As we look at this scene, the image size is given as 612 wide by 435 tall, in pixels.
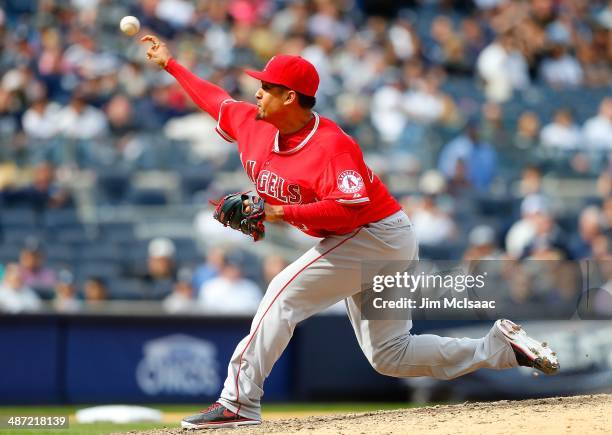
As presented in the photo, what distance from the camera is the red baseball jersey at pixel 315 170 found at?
529 cm

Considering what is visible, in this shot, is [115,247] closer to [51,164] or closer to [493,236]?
[51,164]

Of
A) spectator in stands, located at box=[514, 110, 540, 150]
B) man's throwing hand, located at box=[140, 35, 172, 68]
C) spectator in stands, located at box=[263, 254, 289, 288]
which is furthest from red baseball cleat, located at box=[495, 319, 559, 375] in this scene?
spectator in stands, located at box=[514, 110, 540, 150]

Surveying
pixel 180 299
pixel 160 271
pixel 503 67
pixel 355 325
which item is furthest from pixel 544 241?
pixel 355 325

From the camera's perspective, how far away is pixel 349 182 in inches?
208

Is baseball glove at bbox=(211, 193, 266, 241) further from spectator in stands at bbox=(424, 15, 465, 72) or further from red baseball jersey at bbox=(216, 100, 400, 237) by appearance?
spectator in stands at bbox=(424, 15, 465, 72)

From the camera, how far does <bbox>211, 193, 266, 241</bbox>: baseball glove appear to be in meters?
5.30

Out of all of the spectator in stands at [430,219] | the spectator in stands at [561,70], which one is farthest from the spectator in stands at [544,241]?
the spectator in stands at [561,70]

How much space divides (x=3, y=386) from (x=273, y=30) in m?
6.34

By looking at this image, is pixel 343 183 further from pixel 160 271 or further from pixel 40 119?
pixel 40 119

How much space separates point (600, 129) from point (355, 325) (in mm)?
8835

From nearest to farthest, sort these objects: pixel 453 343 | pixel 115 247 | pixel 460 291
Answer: pixel 453 343 < pixel 460 291 < pixel 115 247

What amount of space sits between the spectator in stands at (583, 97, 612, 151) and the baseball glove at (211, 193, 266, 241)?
9021 millimetres

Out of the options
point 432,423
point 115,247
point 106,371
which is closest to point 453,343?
point 432,423

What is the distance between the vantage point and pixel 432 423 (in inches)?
211
